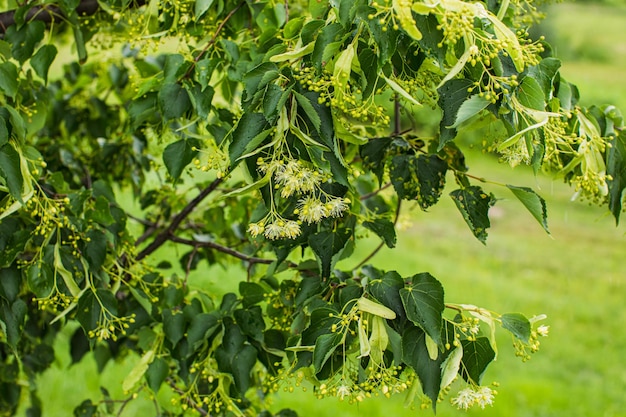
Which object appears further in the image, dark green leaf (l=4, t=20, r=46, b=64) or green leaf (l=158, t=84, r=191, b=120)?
dark green leaf (l=4, t=20, r=46, b=64)

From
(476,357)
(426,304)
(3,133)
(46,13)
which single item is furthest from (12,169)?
(476,357)

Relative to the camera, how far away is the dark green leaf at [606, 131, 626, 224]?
1568 millimetres

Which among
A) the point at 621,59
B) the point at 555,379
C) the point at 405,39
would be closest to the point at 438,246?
the point at 555,379

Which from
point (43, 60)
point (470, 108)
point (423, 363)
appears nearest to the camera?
point (470, 108)

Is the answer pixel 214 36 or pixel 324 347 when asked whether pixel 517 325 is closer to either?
pixel 324 347

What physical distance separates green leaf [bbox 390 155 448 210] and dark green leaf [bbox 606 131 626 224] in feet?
1.08

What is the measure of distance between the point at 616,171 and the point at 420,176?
0.40 m

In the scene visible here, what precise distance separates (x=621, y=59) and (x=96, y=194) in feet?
56.4

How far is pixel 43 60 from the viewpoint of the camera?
1776 mm

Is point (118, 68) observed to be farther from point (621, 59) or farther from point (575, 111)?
point (621, 59)

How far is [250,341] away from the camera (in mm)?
1692

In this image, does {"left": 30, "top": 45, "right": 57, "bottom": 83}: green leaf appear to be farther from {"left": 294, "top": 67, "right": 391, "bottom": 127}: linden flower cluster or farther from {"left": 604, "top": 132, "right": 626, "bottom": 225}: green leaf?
{"left": 604, "top": 132, "right": 626, "bottom": 225}: green leaf

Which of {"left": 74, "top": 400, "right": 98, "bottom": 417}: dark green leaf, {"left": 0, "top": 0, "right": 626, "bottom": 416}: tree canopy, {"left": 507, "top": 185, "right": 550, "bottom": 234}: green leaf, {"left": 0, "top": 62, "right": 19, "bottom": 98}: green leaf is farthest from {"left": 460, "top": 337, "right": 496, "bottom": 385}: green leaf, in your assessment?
{"left": 74, "top": 400, "right": 98, "bottom": 417}: dark green leaf

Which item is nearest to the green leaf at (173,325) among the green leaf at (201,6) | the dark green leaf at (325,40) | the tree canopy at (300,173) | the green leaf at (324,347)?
the tree canopy at (300,173)
